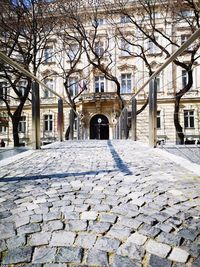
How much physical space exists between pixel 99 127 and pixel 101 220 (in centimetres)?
2486

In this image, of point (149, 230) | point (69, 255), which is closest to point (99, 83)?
point (149, 230)

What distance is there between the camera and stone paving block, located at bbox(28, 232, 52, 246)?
1.25 m

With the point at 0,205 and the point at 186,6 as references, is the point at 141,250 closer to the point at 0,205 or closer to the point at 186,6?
the point at 0,205

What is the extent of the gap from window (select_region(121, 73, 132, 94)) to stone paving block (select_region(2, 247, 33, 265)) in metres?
25.9

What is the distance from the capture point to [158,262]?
1.10 metres

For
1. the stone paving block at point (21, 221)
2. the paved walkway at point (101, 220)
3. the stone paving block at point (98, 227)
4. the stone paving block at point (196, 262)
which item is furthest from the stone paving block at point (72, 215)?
the stone paving block at point (196, 262)

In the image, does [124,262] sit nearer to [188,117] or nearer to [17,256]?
[17,256]

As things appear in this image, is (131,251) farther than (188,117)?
No

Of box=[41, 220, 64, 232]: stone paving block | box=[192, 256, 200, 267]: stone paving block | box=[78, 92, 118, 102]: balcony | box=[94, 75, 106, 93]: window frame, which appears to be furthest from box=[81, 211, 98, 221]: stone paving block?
box=[94, 75, 106, 93]: window frame

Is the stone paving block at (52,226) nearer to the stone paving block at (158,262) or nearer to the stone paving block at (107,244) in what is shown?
the stone paving block at (107,244)

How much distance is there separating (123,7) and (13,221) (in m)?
14.7

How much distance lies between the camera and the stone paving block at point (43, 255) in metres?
1.11

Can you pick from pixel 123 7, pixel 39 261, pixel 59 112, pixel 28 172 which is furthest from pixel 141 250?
pixel 123 7

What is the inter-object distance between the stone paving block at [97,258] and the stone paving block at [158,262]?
205 millimetres
